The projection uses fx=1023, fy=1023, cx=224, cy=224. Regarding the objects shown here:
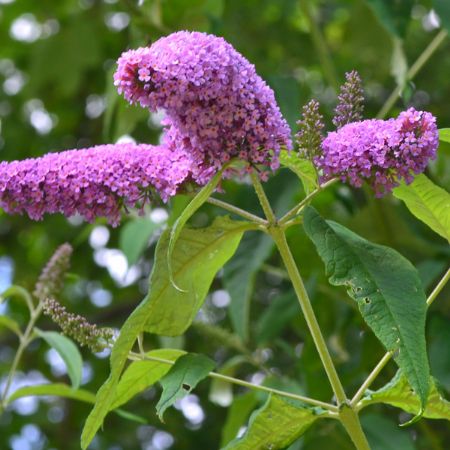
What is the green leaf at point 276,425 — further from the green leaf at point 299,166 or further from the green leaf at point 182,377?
the green leaf at point 299,166

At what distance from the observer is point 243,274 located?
82.0 inches

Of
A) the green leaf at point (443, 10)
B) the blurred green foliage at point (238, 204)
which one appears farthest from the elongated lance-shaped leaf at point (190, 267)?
the green leaf at point (443, 10)

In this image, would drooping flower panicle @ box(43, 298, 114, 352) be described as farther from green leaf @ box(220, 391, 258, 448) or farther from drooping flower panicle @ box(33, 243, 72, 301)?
green leaf @ box(220, 391, 258, 448)

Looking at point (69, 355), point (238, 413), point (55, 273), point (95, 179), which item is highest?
point (95, 179)

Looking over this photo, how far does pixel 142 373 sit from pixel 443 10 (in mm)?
1057

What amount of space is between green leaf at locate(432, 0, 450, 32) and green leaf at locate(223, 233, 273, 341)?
57 centimetres

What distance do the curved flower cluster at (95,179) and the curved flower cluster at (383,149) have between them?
190 mm

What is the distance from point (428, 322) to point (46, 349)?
169 centimetres

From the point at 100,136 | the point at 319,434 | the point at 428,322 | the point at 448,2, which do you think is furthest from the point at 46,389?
the point at 100,136

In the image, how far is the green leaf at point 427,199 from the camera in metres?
1.36

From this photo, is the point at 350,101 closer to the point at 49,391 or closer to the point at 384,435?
the point at 49,391

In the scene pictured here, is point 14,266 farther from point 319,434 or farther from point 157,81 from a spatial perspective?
point 157,81

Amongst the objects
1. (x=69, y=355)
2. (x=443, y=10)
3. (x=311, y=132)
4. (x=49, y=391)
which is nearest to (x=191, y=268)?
(x=311, y=132)

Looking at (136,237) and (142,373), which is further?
(136,237)
